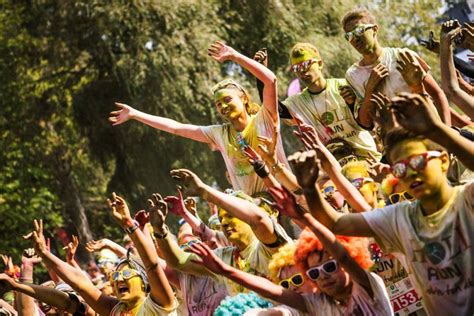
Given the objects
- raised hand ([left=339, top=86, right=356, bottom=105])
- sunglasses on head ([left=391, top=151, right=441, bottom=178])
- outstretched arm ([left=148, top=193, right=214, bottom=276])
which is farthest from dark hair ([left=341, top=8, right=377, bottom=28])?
sunglasses on head ([left=391, top=151, right=441, bottom=178])

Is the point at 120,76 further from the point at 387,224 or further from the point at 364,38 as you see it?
the point at 387,224

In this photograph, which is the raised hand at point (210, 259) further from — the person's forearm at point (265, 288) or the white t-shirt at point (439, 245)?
the white t-shirt at point (439, 245)

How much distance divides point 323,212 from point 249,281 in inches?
21.7

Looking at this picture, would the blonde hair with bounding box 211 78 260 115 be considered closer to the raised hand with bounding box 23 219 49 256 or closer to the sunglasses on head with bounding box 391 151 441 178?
the raised hand with bounding box 23 219 49 256

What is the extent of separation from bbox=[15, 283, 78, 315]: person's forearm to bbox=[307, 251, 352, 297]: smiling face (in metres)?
3.26

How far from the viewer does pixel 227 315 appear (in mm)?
6289

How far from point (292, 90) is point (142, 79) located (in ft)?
12.0

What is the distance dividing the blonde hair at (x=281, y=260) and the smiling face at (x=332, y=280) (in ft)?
1.35

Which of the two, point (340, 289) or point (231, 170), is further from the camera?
point (231, 170)

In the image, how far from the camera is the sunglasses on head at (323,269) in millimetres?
5762

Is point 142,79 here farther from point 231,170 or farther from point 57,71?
point 231,170

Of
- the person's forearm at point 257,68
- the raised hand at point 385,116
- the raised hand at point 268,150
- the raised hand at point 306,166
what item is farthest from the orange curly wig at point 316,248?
the person's forearm at point 257,68

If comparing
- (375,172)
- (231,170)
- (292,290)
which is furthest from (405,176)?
(231,170)

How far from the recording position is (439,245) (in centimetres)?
539
